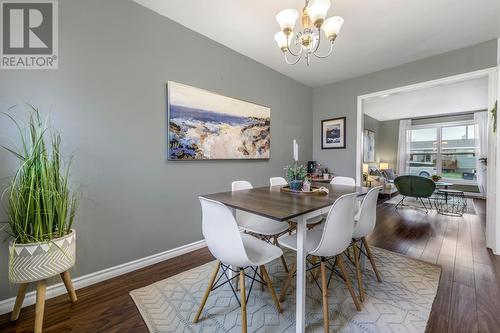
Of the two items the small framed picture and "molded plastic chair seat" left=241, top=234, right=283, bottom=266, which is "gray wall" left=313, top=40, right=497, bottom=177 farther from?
"molded plastic chair seat" left=241, top=234, right=283, bottom=266

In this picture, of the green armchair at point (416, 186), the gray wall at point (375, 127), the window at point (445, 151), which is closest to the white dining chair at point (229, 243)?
the green armchair at point (416, 186)

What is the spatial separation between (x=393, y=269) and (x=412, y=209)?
10.9 ft

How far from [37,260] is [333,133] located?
424 cm

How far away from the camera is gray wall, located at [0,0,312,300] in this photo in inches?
64.8

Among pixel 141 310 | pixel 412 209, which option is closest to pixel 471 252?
pixel 412 209

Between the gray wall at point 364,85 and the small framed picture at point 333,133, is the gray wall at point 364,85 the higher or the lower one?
the higher one

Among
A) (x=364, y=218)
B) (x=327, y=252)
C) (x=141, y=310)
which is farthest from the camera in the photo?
(x=364, y=218)

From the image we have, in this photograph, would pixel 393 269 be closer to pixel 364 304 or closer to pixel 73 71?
pixel 364 304

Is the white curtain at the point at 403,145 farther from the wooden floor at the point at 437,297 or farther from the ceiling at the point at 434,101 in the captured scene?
the wooden floor at the point at 437,297

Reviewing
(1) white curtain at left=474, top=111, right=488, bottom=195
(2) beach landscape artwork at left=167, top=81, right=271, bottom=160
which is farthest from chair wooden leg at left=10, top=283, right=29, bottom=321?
(1) white curtain at left=474, top=111, right=488, bottom=195

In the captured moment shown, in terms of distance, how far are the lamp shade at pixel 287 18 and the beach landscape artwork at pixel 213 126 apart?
1259 millimetres

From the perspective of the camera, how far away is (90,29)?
1.76 metres

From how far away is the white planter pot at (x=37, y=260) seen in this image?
4.14 feet

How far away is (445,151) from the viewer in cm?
694
